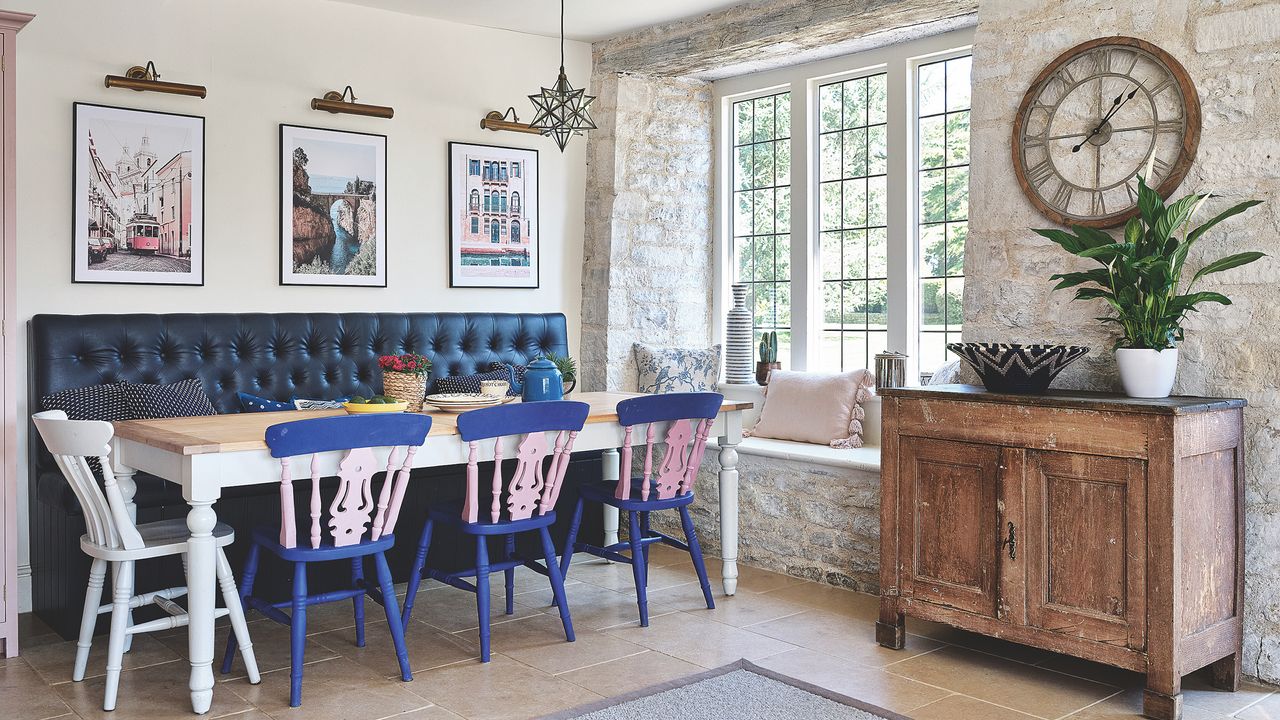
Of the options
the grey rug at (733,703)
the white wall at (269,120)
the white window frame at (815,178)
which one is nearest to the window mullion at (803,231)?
the white window frame at (815,178)

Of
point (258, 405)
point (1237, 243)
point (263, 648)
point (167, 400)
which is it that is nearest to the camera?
point (1237, 243)

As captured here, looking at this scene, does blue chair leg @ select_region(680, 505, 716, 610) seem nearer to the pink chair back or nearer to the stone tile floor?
the stone tile floor

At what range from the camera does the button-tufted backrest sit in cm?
415

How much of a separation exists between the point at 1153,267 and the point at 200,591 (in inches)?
112

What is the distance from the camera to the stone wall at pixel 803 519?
4465 mm

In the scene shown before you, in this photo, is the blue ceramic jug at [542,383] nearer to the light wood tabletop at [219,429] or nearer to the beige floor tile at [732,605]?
the light wood tabletop at [219,429]

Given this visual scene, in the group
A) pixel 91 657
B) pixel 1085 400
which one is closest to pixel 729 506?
pixel 1085 400

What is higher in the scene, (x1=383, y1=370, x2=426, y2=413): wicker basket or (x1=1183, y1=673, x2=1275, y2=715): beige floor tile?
(x1=383, y1=370, x2=426, y2=413): wicker basket

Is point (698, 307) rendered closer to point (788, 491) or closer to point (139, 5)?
point (788, 491)

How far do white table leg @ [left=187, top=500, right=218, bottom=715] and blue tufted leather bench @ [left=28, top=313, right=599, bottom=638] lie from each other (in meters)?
0.88

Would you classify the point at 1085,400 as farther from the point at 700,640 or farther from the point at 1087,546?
the point at 700,640

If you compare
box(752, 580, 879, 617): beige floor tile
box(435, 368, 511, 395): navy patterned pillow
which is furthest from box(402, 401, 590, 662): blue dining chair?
box(752, 580, 879, 617): beige floor tile

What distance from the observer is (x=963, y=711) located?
3088 mm

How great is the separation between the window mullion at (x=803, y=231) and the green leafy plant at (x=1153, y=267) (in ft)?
7.20
